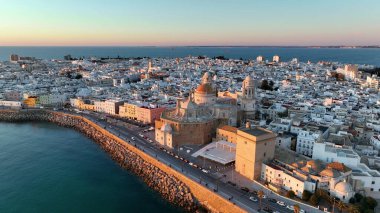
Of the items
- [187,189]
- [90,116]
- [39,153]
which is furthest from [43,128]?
[187,189]

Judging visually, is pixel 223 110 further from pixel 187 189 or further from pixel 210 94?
pixel 187 189

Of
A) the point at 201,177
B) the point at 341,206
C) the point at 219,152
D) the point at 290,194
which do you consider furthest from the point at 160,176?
the point at 341,206

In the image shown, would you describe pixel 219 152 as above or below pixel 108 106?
below

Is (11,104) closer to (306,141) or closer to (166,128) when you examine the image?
(166,128)

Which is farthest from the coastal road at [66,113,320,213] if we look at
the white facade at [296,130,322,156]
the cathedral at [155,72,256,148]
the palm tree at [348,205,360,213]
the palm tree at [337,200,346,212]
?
the white facade at [296,130,322,156]

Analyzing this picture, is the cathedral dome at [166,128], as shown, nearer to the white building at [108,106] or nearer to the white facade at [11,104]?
the white building at [108,106]

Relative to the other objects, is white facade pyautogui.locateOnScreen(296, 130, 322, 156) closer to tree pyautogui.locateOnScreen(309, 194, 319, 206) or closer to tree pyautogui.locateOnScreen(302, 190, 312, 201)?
tree pyautogui.locateOnScreen(302, 190, 312, 201)

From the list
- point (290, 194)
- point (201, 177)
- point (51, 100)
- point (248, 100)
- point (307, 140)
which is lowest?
point (201, 177)
